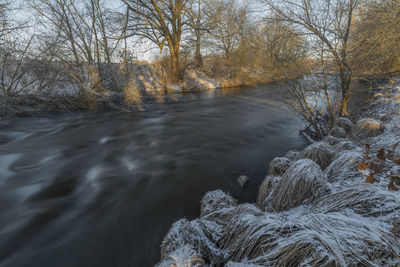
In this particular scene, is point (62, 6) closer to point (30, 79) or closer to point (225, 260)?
point (30, 79)

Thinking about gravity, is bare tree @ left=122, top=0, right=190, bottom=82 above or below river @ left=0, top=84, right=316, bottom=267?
above

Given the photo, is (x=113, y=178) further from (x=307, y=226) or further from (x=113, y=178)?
(x=307, y=226)

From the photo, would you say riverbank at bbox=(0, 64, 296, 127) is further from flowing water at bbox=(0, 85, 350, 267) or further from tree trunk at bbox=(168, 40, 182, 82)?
tree trunk at bbox=(168, 40, 182, 82)

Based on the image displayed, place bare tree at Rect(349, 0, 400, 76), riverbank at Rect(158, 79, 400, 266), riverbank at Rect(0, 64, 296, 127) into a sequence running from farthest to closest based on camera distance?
1. riverbank at Rect(0, 64, 296, 127)
2. bare tree at Rect(349, 0, 400, 76)
3. riverbank at Rect(158, 79, 400, 266)

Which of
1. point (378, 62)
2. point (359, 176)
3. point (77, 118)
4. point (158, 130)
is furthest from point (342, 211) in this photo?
point (77, 118)

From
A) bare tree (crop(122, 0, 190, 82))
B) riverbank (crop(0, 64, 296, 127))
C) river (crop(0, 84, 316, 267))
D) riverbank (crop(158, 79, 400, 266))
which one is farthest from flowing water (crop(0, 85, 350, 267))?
bare tree (crop(122, 0, 190, 82))

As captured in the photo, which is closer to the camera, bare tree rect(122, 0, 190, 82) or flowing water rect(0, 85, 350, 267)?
flowing water rect(0, 85, 350, 267)

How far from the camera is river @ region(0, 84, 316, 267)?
2791mm

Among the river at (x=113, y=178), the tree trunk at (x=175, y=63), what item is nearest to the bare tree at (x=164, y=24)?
the tree trunk at (x=175, y=63)

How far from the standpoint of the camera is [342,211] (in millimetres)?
1766

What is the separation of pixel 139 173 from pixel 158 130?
360 cm

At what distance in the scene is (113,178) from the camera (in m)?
4.51

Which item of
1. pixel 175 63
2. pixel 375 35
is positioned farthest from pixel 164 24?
pixel 375 35

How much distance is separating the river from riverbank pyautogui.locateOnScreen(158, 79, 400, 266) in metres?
1.11
